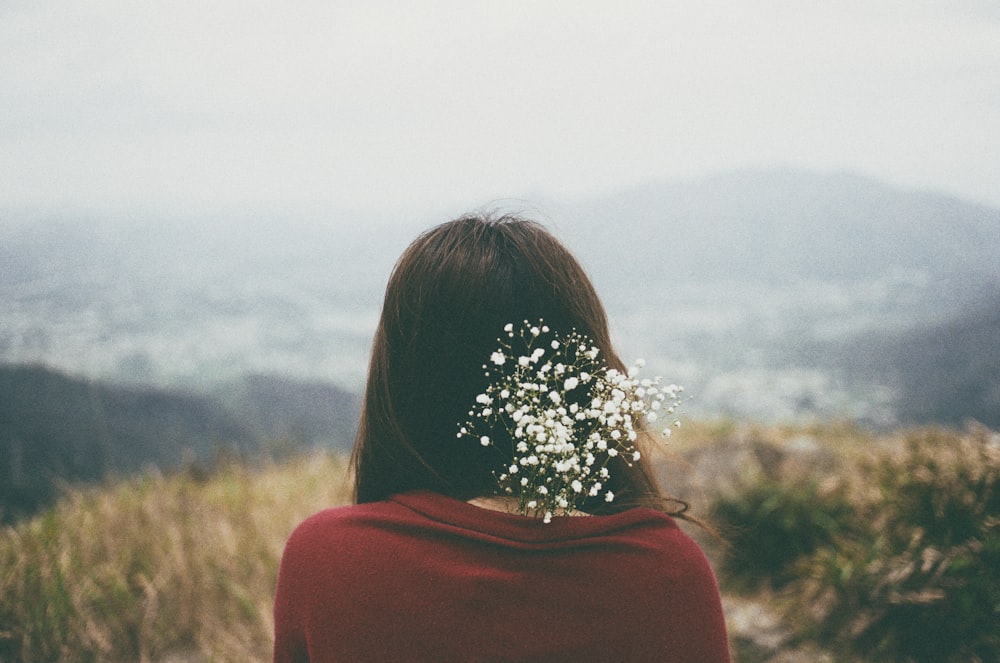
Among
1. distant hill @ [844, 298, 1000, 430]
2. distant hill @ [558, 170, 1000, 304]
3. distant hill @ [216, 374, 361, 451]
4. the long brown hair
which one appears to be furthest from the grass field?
distant hill @ [558, 170, 1000, 304]

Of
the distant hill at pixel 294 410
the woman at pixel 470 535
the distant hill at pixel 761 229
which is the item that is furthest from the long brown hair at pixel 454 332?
the distant hill at pixel 761 229

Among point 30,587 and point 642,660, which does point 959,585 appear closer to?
point 642,660

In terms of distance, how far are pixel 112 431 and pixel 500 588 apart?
655 cm

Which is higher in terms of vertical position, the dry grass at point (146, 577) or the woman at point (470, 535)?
the woman at point (470, 535)

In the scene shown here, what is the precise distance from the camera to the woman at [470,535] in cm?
120

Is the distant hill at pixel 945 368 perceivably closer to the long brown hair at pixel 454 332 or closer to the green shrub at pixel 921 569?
the green shrub at pixel 921 569

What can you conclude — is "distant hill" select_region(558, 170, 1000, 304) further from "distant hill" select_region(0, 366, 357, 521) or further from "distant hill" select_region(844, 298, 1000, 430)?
"distant hill" select_region(0, 366, 357, 521)

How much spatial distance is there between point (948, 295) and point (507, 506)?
9372 millimetres

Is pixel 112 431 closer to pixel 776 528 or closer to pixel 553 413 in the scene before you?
pixel 776 528

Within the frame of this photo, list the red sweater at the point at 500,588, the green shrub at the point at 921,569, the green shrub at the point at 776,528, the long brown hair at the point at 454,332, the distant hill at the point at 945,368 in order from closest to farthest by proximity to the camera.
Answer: the red sweater at the point at 500,588
the long brown hair at the point at 454,332
the green shrub at the point at 921,569
the green shrub at the point at 776,528
the distant hill at the point at 945,368

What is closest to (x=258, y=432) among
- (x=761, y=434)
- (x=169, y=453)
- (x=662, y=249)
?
(x=169, y=453)

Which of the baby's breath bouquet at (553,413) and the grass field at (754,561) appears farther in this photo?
the grass field at (754,561)

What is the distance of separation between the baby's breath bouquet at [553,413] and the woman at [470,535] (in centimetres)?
3

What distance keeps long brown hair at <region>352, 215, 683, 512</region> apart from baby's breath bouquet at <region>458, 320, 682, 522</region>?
41mm
